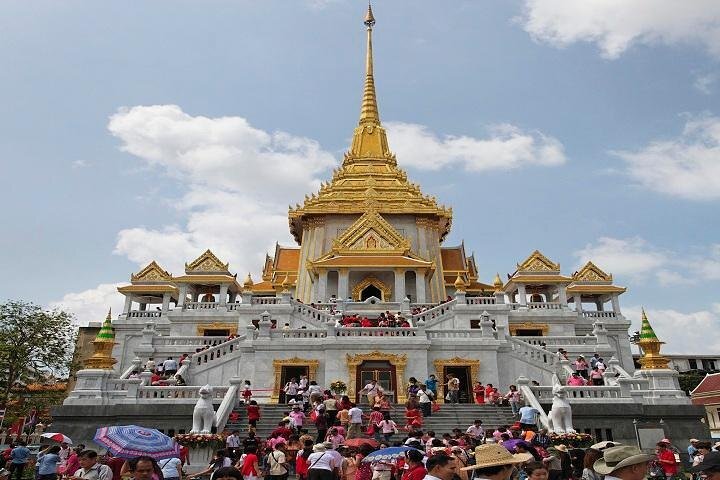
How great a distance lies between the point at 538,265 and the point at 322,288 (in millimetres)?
14009

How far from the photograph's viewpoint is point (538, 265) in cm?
3931

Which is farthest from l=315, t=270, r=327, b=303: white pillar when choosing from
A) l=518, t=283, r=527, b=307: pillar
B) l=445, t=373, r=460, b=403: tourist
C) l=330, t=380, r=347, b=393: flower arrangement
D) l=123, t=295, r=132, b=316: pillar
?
l=445, t=373, r=460, b=403: tourist

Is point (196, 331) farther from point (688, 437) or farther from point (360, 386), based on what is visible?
point (688, 437)

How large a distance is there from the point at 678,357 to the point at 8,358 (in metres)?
63.0

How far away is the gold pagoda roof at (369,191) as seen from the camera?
147ft

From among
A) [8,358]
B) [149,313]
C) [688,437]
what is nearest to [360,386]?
[688,437]

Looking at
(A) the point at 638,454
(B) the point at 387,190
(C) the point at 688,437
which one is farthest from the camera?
(B) the point at 387,190

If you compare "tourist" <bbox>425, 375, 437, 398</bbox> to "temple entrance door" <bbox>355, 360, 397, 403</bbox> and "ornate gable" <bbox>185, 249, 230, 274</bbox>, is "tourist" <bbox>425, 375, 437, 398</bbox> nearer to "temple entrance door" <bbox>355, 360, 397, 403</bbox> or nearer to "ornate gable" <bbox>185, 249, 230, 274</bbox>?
"temple entrance door" <bbox>355, 360, 397, 403</bbox>

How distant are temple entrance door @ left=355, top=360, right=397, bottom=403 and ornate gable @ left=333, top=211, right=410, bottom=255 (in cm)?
1416

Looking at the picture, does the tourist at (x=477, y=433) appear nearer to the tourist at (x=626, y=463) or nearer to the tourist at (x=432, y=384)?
the tourist at (x=432, y=384)

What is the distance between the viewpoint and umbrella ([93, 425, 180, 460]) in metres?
9.14

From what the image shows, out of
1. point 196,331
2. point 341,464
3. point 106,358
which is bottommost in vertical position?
point 341,464

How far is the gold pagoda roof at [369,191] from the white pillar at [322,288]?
25.5 feet

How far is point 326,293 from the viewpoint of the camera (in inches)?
1497
